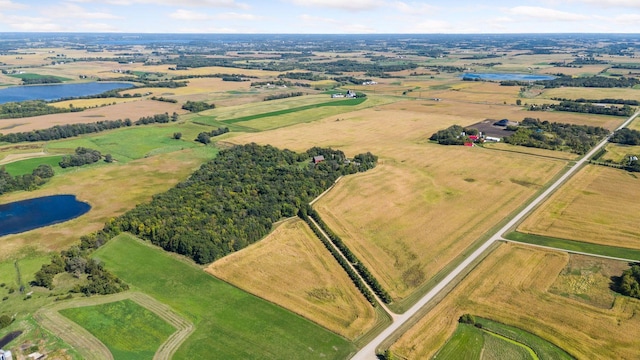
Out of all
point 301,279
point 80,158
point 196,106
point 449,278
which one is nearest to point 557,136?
point 449,278

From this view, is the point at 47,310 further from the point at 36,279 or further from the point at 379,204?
the point at 379,204

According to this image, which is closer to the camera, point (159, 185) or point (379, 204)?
point (379, 204)

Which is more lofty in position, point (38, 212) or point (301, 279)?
point (38, 212)

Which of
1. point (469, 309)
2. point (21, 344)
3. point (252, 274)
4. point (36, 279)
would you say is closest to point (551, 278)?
point (469, 309)

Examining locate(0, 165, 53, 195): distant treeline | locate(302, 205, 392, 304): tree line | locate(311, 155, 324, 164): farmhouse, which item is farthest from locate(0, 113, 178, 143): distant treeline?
locate(302, 205, 392, 304): tree line

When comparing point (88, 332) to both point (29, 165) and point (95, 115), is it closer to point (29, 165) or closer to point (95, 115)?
point (29, 165)

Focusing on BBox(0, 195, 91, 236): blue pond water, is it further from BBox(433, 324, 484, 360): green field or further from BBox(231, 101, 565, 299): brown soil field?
BBox(433, 324, 484, 360): green field
